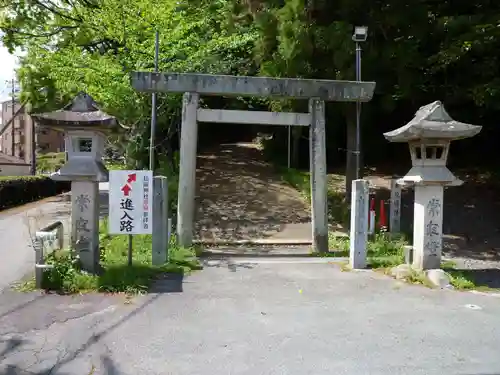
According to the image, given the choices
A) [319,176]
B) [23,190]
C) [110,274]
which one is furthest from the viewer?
[23,190]

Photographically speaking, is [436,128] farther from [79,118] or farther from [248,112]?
[79,118]

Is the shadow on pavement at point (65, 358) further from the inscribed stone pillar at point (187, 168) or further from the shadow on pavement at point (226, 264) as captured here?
the inscribed stone pillar at point (187, 168)

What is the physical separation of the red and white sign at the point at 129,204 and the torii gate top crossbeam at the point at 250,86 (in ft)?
9.66

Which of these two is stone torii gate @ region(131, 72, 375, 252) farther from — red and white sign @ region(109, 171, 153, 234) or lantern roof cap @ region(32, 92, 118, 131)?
red and white sign @ region(109, 171, 153, 234)

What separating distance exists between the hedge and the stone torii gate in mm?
13187

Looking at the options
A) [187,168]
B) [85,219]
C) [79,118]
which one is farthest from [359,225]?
[79,118]

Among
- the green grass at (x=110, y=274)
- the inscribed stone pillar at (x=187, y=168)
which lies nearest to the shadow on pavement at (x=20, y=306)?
the green grass at (x=110, y=274)

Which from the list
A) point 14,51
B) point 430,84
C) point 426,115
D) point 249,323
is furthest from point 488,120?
point 14,51

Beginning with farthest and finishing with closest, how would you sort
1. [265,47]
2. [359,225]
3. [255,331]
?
[265,47] → [359,225] → [255,331]

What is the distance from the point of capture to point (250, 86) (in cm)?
1030

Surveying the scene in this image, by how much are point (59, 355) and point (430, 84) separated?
11.9m

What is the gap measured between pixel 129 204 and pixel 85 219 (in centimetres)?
74

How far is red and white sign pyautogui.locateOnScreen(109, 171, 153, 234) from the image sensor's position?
7.76 m

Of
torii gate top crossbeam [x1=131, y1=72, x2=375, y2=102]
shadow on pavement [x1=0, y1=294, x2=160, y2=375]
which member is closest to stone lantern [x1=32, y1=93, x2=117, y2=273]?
shadow on pavement [x1=0, y1=294, x2=160, y2=375]
